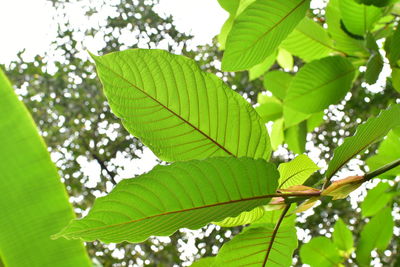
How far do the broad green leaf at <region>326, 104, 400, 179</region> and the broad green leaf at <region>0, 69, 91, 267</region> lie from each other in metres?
0.31

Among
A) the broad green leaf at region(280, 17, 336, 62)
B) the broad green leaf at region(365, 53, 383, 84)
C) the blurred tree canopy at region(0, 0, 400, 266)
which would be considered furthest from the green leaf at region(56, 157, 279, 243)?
the blurred tree canopy at region(0, 0, 400, 266)

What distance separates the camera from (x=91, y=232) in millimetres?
322

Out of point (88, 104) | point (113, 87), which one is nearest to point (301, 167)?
point (113, 87)

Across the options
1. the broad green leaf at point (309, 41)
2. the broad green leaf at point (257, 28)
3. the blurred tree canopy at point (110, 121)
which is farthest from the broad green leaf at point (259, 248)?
the blurred tree canopy at point (110, 121)

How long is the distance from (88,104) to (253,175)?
4.49 m

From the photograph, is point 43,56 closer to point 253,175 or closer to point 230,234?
point 230,234

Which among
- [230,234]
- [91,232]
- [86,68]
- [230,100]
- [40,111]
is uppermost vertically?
[86,68]

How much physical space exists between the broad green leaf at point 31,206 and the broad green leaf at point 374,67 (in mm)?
389

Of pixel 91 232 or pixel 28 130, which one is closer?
pixel 91 232

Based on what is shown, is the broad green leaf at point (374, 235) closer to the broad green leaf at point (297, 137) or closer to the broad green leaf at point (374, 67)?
the broad green leaf at point (297, 137)

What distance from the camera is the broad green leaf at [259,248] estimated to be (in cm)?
40

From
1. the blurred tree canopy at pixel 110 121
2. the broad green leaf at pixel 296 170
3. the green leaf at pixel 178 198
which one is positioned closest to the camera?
the green leaf at pixel 178 198

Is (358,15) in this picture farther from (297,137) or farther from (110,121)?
(110,121)

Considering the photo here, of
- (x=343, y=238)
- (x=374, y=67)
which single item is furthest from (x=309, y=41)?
(x=343, y=238)
